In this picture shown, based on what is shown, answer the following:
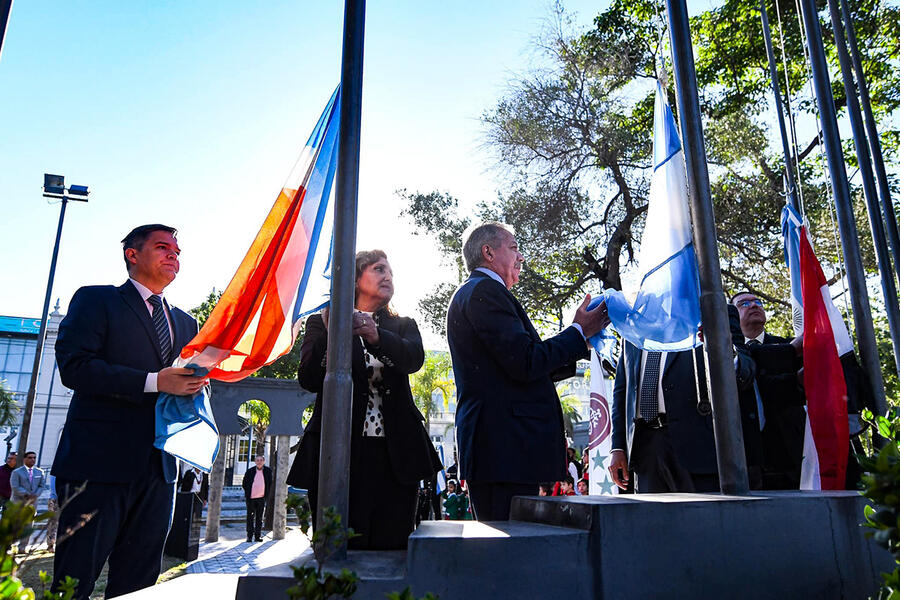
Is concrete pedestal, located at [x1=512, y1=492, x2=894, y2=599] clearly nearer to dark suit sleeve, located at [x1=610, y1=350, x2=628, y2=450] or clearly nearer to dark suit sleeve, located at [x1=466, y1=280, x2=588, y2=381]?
dark suit sleeve, located at [x1=466, y1=280, x2=588, y2=381]

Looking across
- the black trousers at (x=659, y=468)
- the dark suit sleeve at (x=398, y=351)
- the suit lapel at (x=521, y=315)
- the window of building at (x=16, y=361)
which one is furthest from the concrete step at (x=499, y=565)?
the window of building at (x=16, y=361)

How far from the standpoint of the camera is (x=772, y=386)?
4.15 meters

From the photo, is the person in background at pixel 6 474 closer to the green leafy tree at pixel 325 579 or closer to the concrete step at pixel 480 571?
the concrete step at pixel 480 571

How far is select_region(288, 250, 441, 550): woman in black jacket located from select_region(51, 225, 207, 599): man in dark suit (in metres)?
0.55

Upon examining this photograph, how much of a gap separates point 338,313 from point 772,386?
10.7ft

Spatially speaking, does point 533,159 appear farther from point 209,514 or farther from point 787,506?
point 787,506

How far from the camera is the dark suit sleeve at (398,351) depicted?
9.05ft

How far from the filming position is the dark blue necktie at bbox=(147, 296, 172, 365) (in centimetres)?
311

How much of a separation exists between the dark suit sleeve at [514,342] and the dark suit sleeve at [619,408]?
1567 millimetres

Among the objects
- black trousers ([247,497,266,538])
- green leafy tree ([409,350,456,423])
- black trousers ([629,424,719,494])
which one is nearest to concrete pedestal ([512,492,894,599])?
black trousers ([629,424,719,494])

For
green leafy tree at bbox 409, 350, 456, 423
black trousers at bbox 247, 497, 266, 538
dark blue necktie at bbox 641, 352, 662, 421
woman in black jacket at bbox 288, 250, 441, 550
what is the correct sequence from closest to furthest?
1. woman in black jacket at bbox 288, 250, 441, 550
2. dark blue necktie at bbox 641, 352, 662, 421
3. black trousers at bbox 247, 497, 266, 538
4. green leafy tree at bbox 409, 350, 456, 423

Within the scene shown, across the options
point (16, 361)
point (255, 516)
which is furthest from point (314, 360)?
point (16, 361)

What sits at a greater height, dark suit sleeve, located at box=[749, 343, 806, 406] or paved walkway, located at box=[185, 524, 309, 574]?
dark suit sleeve, located at box=[749, 343, 806, 406]

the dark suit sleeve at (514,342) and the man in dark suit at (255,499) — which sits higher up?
the dark suit sleeve at (514,342)
